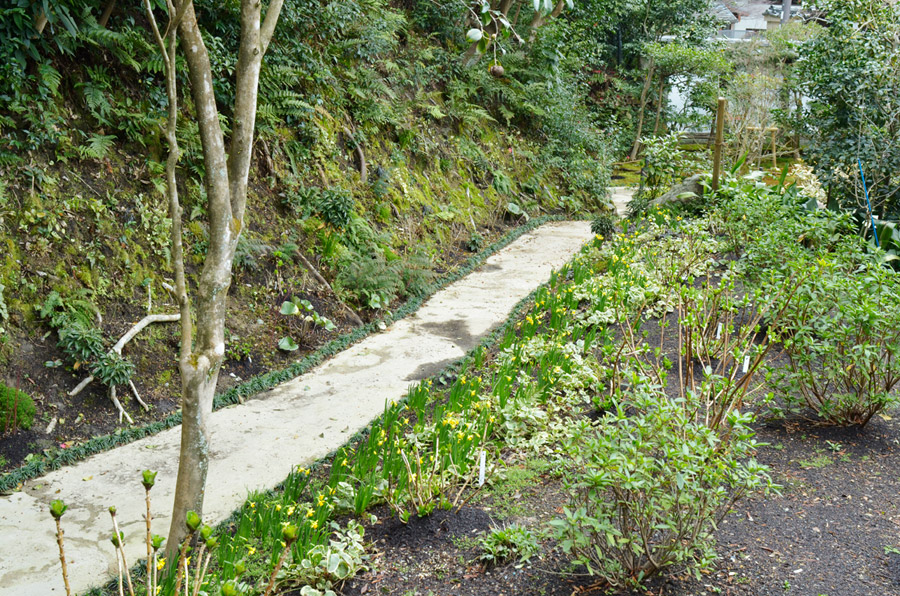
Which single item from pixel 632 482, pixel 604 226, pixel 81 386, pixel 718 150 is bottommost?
pixel 81 386

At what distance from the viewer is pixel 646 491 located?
8.06 feet

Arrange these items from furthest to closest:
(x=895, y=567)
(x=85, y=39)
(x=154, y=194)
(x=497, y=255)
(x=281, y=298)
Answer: (x=497, y=255) → (x=281, y=298) → (x=154, y=194) → (x=85, y=39) → (x=895, y=567)

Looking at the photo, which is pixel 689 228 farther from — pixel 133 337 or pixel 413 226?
pixel 133 337

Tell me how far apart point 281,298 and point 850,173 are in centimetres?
590

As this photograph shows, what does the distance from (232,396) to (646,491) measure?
3.20 meters

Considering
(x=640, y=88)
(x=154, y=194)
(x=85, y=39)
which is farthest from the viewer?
(x=640, y=88)

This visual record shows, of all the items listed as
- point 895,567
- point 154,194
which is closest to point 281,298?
point 154,194

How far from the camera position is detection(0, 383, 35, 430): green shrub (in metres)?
3.91

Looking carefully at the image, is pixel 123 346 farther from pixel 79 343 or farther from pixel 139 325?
pixel 79 343

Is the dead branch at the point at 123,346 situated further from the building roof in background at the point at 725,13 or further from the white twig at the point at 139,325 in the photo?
the building roof in background at the point at 725,13

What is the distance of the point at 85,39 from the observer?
17.3ft

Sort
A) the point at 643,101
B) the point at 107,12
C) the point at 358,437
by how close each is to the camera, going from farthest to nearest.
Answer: the point at 643,101, the point at 107,12, the point at 358,437

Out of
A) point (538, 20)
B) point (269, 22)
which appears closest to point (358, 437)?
point (269, 22)

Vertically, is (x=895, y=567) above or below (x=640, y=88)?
below
